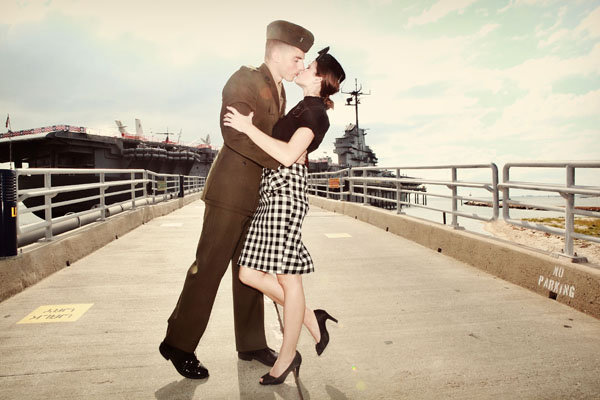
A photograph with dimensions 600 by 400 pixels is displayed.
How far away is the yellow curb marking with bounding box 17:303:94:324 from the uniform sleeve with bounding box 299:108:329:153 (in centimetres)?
296

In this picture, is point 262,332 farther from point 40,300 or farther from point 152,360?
point 40,300

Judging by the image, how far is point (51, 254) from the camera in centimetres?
551

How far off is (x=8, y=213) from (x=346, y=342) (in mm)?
3764

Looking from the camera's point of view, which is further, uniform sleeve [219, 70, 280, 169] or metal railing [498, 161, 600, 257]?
metal railing [498, 161, 600, 257]

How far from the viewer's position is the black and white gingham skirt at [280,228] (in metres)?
2.25

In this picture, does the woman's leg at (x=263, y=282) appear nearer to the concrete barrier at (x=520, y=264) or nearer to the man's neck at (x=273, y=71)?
the man's neck at (x=273, y=71)

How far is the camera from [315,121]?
7.30ft

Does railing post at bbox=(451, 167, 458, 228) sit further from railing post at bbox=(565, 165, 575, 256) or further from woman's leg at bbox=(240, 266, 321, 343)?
woman's leg at bbox=(240, 266, 321, 343)

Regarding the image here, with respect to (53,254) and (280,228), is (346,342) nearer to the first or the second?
(280,228)

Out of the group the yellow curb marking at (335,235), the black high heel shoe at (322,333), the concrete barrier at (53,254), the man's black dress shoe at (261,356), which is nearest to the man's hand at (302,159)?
the black high heel shoe at (322,333)

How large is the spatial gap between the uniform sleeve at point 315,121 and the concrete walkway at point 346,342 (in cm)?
147

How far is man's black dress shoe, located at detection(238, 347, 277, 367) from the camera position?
8.87 ft

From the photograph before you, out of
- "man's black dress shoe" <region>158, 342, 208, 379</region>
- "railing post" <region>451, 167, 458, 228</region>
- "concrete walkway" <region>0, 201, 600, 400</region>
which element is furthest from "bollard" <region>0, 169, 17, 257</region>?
"railing post" <region>451, 167, 458, 228</region>

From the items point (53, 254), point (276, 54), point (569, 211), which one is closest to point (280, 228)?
point (276, 54)
